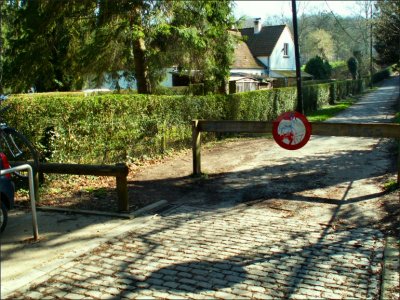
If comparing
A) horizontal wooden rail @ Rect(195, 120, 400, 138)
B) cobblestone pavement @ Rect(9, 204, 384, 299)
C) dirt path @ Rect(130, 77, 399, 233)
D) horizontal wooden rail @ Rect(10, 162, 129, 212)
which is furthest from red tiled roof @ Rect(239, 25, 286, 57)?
cobblestone pavement @ Rect(9, 204, 384, 299)

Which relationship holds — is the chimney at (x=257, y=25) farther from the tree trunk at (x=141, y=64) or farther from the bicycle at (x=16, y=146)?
the bicycle at (x=16, y=146)

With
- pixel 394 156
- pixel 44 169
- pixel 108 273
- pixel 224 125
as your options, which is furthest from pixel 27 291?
pixel 394 156

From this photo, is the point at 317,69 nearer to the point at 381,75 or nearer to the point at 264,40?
the point at 264,40

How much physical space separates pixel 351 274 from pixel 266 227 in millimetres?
1814

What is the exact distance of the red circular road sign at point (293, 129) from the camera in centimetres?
834

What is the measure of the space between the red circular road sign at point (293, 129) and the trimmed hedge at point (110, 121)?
166 inches

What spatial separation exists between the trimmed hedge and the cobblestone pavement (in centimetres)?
347

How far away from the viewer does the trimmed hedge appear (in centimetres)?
870

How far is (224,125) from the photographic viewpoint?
9.56 meters

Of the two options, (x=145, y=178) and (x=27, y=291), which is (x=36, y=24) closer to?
(x=145, y=178)

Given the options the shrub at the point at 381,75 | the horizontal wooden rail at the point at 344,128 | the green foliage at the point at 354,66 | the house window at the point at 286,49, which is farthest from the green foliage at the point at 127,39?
the shrub at the point at 381,75

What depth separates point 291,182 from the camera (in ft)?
30.8

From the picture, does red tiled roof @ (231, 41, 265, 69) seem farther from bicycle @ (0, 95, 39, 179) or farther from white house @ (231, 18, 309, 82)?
bicycle @ (0, 95, 39, 179)

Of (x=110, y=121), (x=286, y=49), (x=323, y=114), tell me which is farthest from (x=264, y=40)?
(x=110, y=121)
